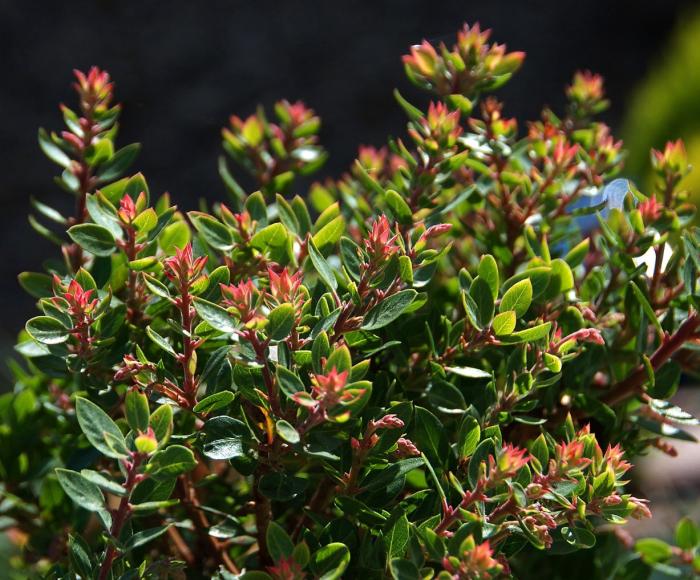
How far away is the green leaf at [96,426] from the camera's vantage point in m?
0.80

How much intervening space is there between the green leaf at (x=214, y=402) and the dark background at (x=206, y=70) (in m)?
4.11

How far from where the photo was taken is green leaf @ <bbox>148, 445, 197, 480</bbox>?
2.62 ft

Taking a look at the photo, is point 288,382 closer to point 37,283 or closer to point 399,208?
point 399,208

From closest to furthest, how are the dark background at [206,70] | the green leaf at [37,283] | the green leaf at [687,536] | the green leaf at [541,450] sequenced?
the green leaf at [541,450], the green leaf at [37,283], the green leaf at [687,536], the dark background at [206,70]

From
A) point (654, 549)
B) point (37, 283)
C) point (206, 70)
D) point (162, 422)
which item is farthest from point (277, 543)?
point (206, 70)

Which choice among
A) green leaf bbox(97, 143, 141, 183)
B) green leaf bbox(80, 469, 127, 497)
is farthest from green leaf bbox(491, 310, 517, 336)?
green leaf bbox(97, 143, 141, 183)

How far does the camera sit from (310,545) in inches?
35.9

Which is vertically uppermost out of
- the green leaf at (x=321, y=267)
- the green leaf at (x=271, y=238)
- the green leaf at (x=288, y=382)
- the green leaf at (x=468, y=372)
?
the green leaf at (x=271, y=238)

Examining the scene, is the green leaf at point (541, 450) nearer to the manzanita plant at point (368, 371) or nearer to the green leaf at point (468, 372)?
the manzanita plant at point (368, 371)

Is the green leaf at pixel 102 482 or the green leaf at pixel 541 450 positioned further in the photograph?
the green leaf at pixel 541 450

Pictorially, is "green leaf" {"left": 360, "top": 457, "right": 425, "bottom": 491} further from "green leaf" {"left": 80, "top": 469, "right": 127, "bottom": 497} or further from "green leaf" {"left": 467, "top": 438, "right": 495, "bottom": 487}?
"green leaf" {"left": 80, "top": 469, "right": 127, "bottom": 497}

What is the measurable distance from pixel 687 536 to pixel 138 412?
2.68 feet

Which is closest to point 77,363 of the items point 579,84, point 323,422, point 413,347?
point 323,422

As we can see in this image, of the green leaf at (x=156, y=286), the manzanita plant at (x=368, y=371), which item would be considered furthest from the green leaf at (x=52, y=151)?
the green leaf at (x=156, y=286)
